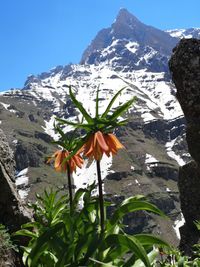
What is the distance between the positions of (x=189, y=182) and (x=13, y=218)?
1326 cm

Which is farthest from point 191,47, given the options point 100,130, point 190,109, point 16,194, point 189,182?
point 189,182

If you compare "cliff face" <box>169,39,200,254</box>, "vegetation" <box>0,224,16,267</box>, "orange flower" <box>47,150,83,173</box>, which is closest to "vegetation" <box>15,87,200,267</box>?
"orange flower" <box>47,150,83,173</box>

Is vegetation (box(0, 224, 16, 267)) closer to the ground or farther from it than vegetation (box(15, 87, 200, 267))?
closer to the ground

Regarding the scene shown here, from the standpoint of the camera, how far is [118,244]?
5992 millimetres

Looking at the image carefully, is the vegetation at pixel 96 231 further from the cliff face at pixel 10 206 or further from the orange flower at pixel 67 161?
the cliff face at pixel 10 206

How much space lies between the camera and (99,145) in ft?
19.0

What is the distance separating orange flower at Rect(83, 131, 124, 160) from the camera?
5.79 m

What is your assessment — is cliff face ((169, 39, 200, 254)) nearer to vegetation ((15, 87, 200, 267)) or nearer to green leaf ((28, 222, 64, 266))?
vegetation ((15, 87, 200, 267))

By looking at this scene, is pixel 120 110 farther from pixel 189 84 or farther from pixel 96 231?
pixel 189 84

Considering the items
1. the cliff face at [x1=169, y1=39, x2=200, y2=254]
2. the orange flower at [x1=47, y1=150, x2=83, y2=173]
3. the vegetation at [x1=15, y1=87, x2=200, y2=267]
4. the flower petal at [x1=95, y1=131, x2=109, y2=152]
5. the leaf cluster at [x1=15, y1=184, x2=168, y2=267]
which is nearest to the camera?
the flower petal at [x1=95, y1=131, x2=109, y2=152]

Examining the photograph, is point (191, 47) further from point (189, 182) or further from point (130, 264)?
point (189, 182)

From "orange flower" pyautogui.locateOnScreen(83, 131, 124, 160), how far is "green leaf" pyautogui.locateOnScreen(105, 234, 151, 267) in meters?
1.06

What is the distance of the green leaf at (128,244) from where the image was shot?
5505mm

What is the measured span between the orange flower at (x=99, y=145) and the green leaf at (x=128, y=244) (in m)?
1.06
